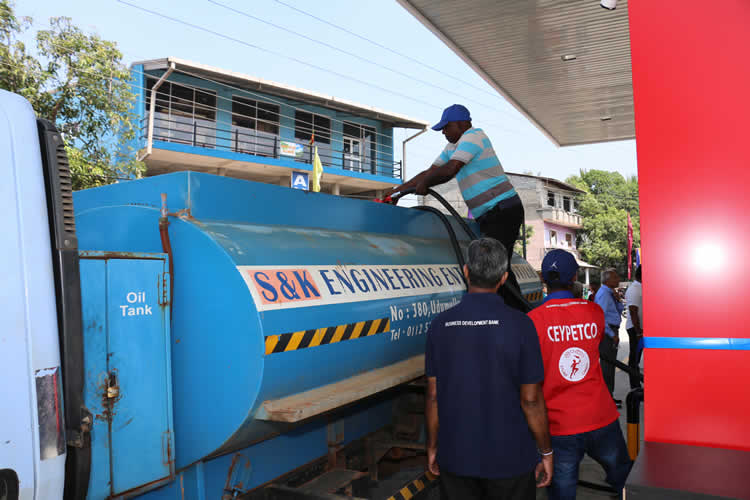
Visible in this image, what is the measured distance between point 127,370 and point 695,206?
7.36ft

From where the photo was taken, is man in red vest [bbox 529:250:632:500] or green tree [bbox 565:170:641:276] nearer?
man in red vest [bbox 529:250:632:500]

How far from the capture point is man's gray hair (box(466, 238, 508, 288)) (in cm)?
254

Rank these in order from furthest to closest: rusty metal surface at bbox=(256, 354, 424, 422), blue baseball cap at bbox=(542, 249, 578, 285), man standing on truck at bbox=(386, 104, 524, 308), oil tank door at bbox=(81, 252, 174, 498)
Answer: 1. man standing on truck at bbox=(386, 104, 524, 308)
2. blue baseball cap at bbox=(542, 249, 578, 285)
3. rusty metal surface at bbox=(256, 354, 424, 422)
4. oil tank door at bbox=(81, 252, 174, 498)

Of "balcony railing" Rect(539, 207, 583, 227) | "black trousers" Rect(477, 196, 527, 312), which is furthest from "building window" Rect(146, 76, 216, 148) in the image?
"balcony railing" Rect(539, 207, 583, 227)

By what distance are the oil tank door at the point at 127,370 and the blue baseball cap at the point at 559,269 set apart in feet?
6.97

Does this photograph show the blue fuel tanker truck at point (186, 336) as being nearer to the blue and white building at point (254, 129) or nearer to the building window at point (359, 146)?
the blue and white building at point (254, 129)

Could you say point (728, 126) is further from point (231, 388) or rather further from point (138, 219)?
point (138, 219)

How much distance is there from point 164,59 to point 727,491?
768 inches

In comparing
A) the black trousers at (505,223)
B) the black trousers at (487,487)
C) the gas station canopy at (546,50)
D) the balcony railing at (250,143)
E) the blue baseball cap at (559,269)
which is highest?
the balcony railing at (250,143)

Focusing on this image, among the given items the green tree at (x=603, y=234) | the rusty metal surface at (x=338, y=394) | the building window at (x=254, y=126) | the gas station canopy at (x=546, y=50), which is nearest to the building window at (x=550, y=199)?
the green tree at (x=603, y=234)

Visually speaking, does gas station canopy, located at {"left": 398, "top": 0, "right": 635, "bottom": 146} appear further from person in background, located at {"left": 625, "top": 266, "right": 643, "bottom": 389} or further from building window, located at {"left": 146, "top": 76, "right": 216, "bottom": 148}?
building window, located at {"left": 146, "top": 76, "right": 216, "bottom": 148}

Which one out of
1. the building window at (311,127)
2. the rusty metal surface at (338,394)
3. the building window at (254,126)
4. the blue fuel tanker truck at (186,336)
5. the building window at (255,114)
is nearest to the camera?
the blue fuel tanker truck at (186,336)

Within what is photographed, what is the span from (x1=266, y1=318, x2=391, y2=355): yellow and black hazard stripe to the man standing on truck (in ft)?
4.52

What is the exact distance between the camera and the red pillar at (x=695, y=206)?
6.05 feet
